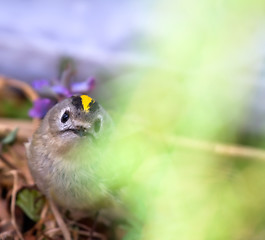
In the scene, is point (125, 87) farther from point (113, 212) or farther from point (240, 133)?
point (113, 212)

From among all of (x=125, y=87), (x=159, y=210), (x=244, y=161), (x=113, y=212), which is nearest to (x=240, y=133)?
(x=244, y=161)

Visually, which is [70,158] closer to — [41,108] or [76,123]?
[76,123]

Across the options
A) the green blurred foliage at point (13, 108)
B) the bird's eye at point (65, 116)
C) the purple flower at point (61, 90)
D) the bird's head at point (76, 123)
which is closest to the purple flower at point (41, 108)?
the purple flower at point (61, 90)

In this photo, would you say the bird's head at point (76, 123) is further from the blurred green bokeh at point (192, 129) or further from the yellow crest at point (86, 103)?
the blurred green bokeh at point (192, 129)

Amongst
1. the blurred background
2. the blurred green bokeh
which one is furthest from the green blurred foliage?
the blurred green bokeh

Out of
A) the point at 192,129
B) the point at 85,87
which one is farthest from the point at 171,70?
the point at 85,87
